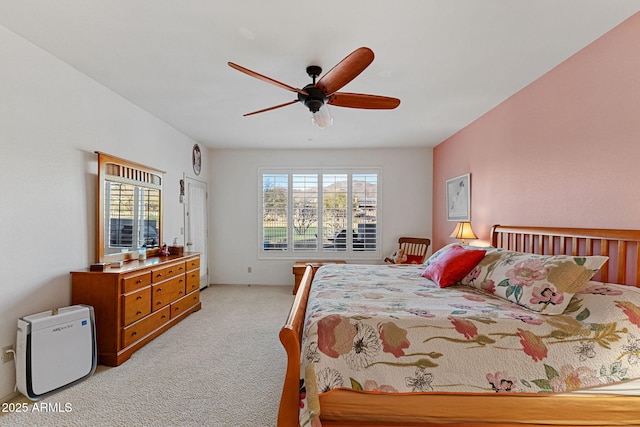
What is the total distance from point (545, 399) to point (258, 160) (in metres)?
5.35

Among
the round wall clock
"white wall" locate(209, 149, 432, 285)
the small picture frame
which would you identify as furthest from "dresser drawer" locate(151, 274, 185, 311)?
the small picture frame

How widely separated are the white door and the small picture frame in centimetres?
405

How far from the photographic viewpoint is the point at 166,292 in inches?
140

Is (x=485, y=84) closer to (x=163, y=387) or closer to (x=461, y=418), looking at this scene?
(x=461, y=418)

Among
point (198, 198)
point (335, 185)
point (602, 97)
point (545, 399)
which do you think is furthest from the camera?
point (335, 185)

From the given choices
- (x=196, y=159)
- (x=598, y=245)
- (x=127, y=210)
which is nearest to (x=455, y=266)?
(x=598, y=245)

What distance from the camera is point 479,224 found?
4043mm

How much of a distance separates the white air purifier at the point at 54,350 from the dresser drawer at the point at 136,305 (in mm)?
257

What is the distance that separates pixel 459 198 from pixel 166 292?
163 inches

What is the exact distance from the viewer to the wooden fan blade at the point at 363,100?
98.7 inches

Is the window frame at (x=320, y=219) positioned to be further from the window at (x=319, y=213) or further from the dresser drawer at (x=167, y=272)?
the dresser drawer at (x=167, y=272)

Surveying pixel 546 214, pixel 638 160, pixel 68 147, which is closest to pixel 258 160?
pixel 68 147

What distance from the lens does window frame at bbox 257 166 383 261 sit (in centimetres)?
592

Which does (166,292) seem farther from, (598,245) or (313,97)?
(598,245)
